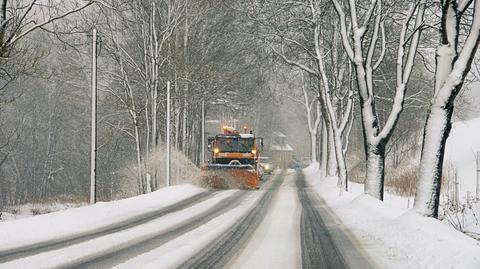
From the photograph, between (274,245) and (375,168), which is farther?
(375,168)

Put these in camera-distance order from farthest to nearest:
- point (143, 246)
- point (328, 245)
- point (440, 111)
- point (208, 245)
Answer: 1. point (440, 111)
2. point (328, 245)
3. point (208, 245)
4. point (143, 246)

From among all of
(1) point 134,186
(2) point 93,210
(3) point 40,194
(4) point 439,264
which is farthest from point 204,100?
(4) point 439,264

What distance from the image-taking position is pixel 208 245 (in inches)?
340

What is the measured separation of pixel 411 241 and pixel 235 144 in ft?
65.0

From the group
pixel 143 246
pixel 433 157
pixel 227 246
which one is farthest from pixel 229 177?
pixel 143 246

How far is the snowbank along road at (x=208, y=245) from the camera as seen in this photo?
715cm

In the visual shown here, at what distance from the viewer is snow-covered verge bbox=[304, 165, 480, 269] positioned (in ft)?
21.7

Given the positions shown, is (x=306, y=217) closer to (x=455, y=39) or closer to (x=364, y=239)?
(x=364, y=239)

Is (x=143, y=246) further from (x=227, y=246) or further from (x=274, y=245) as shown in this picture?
(x=274, y=245)

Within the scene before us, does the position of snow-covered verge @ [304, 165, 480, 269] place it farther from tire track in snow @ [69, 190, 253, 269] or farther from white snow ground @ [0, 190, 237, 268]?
white snow ground @ [0, 190, 237, 268]

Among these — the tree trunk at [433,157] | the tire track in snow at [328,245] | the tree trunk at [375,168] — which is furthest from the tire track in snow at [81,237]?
the tree trunk at [433,157]

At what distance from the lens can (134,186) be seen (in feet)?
99.8

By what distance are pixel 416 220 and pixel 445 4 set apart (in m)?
4.20

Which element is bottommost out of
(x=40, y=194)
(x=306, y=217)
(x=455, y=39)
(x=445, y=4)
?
(x=40, y=194)
